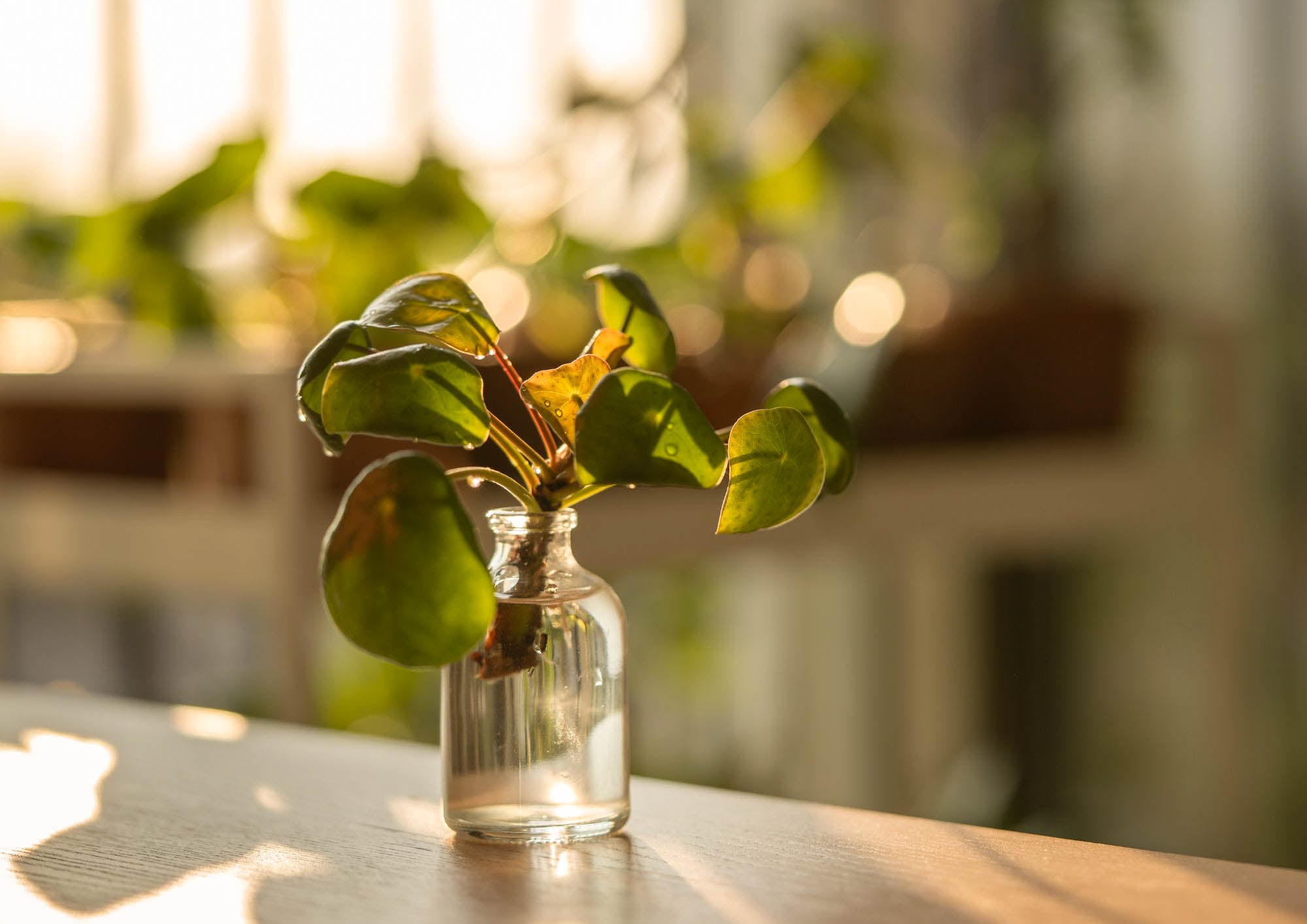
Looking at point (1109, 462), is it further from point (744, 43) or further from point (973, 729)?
point (744, 43)

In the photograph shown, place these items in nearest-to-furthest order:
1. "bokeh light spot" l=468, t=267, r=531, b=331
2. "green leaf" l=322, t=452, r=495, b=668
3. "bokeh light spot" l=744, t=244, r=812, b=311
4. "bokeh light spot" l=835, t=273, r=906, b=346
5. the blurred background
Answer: "green leaf" l=322, t=452, r=495, b=668, the blurred background, "bokeh light spot" l=835, t=273, r=906, b=346, "bokeh light spot" l=468, t=267, r=531, b=331, "bokeh light spot" l=744, t=244, r=812, b=311

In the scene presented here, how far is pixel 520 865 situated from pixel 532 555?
3.9 inches

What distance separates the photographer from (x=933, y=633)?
2.63 meters

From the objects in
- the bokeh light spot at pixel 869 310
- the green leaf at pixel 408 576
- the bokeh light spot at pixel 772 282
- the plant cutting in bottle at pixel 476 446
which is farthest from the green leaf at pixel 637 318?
the bokeh light spot at pixel 772 282

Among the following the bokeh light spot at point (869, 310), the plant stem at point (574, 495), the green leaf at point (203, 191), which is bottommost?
the plant stem at point (574, 495)

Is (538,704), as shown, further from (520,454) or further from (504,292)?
(504,292)

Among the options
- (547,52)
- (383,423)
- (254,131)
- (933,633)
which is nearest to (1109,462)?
(933,633)

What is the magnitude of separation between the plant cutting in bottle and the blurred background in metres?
0.71

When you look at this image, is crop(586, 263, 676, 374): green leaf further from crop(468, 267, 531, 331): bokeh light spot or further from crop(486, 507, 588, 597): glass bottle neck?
crop(468, 267, 531, 331): bokeh light spot

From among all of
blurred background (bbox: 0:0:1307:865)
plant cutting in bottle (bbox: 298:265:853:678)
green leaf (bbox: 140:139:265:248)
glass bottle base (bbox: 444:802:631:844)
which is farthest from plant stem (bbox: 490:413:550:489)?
green leaf (bbox: 140:139:265:248)

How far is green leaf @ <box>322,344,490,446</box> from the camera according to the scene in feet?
1.45

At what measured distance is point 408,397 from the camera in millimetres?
446

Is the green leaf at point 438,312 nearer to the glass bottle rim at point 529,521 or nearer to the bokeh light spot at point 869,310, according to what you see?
the glass bottle rim at point 529,521

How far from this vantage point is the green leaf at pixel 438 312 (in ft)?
1.54
